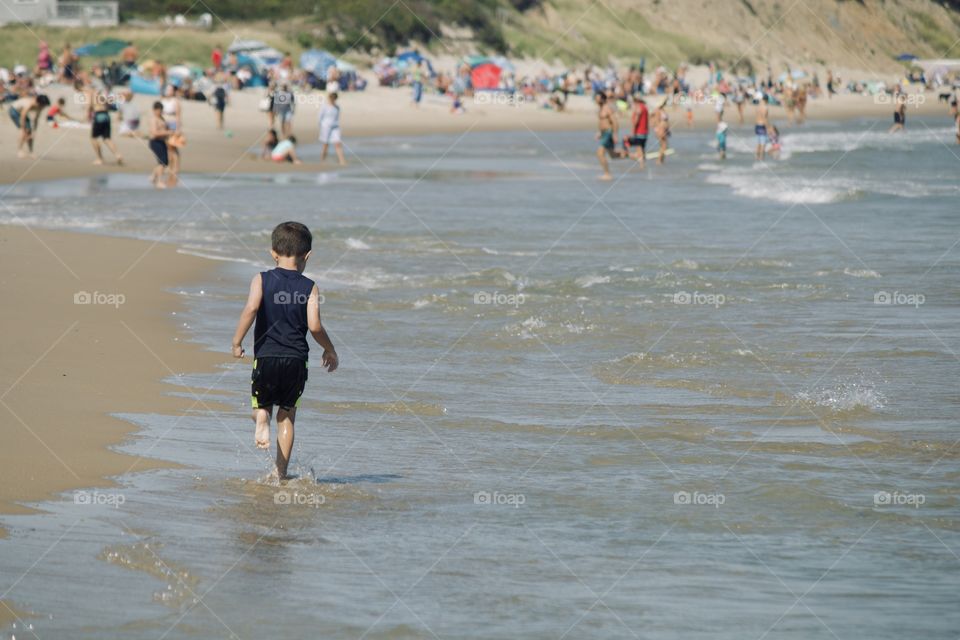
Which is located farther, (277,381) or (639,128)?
(639,128)

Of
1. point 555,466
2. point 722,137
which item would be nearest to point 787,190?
point 722,137

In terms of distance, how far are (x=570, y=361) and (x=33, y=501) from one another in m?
5.01

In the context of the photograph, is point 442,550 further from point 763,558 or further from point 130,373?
point 130,373

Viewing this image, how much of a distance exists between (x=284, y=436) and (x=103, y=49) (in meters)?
45.3

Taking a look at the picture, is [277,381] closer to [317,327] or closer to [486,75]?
[317,327]

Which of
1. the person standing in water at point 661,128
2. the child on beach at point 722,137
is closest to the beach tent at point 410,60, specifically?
the child on beach at point 722,137

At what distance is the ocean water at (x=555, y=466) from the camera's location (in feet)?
16.8

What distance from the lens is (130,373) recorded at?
8992mm

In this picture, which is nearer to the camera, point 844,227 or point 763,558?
point 763,558

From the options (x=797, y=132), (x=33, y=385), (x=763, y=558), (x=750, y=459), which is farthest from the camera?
(x=797, y=132)

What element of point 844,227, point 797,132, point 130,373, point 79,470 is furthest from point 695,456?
point 797,132

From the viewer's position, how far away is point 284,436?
6.64 meters

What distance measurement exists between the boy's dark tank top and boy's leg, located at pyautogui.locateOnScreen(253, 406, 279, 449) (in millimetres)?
265

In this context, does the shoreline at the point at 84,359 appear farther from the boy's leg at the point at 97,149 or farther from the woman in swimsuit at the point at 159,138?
the boy's leg at the point at 97,149
